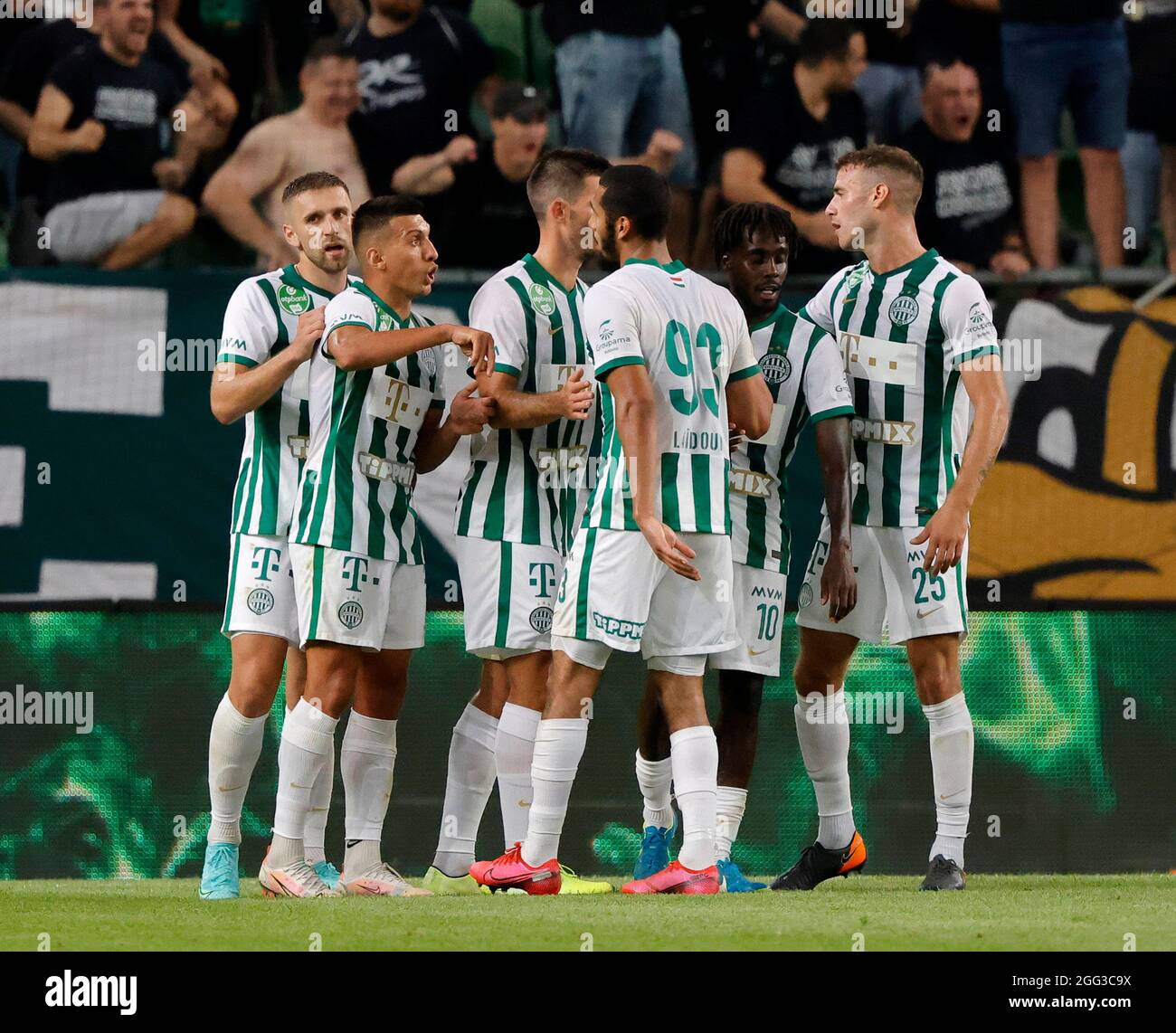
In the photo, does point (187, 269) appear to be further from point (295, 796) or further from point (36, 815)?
point (295, 796)

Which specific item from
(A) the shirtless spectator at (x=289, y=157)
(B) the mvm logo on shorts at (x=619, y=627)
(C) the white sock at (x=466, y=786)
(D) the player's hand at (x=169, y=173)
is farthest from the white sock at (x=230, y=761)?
(D) the player's hand at (x=169, y=173)

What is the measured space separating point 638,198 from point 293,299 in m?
1.18

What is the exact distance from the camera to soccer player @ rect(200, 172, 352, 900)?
5297mm

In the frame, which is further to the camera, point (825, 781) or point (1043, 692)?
point (1043, 692)

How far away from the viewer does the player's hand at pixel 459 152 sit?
27.3 feet

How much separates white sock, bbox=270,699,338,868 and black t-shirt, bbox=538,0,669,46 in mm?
4504

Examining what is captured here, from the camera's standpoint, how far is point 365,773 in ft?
17.7

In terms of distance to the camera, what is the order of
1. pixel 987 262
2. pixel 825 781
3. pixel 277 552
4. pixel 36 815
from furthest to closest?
pixel 987 262, pixel 36 815, pixel 825 781, pixel 277 552

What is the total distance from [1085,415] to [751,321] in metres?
2.60

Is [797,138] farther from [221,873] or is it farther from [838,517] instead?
[221,873]

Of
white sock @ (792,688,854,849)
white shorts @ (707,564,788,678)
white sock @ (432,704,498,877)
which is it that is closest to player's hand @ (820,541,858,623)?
white shorts @ (707,564,788,678)

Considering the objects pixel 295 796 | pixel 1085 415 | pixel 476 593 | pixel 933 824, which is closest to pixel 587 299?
pixel 476 593

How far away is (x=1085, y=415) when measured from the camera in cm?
779

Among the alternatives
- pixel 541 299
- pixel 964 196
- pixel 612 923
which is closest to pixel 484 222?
pixel 964 196
